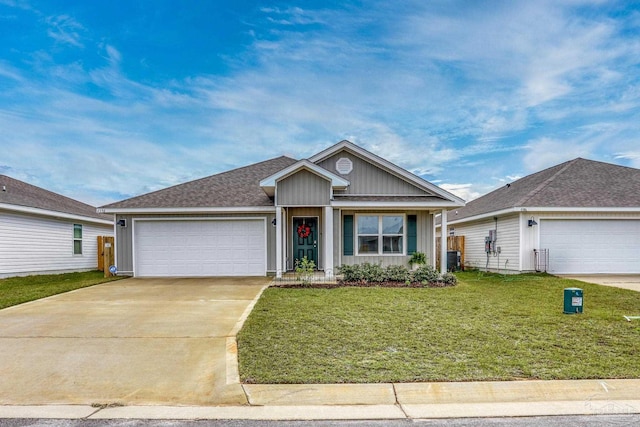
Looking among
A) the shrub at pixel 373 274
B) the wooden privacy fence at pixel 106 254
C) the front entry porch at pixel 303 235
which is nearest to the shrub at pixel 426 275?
the shrub at pixel 373 274

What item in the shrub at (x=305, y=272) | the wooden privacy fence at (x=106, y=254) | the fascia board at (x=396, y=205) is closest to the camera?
the shrub at (x=305, y=272)

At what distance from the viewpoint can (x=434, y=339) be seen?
5895 mm

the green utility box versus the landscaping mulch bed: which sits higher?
the green utility box

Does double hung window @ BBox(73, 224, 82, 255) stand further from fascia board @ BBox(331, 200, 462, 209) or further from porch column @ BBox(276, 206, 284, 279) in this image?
fascia board @ BBox(331, 200, 462, 209)

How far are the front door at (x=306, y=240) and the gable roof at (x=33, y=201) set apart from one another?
1018 cm

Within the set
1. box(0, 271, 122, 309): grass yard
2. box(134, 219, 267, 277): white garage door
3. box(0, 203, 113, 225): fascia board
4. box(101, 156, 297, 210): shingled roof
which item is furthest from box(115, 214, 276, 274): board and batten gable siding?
box(0, 203, 113, 225): fascia board

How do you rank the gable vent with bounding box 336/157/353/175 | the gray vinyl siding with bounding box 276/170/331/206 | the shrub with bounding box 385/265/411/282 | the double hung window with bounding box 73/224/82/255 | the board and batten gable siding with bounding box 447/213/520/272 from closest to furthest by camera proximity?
the shrub with bounding box 385/265/411/282
the gray vinyl siding with bounding box 276/170/331/206
the gable vent with bounding box 336/157/353/175
the board and batten gable siding with bounding box 447/213/520/272
the double hung window with bounding box 73/224/82/255

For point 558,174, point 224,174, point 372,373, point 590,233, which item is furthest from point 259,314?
point 558,174

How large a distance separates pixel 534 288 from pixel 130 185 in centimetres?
1906

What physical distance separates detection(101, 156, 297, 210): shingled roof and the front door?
1.58 m

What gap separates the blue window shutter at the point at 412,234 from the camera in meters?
14.5

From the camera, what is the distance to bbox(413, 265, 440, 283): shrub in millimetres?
12367

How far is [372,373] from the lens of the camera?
4.61 meters

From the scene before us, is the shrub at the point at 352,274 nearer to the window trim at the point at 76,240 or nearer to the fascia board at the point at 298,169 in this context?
the fascia board at the point at 298,169
